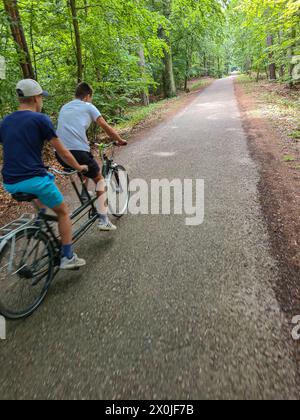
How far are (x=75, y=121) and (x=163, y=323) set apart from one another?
2685 millimetres

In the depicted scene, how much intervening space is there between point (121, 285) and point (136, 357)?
0.95 metres

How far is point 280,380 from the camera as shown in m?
1.99

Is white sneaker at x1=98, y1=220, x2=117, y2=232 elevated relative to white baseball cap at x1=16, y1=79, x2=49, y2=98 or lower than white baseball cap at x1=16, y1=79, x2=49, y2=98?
lower

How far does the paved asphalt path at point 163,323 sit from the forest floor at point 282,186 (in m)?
0.17

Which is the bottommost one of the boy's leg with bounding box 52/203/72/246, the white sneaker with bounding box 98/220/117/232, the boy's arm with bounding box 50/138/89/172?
the white sneaker with bounding box 98/220/117/232

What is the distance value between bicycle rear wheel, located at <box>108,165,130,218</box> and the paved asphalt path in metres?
0.37

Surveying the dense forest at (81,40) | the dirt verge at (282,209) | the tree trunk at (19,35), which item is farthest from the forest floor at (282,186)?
the tree trunk at (19,35)

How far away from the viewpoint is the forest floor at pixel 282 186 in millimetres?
2963

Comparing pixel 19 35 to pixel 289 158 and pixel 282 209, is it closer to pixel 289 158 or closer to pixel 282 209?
pixel 289 158

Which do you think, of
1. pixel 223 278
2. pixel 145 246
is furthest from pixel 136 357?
pixel 145 246

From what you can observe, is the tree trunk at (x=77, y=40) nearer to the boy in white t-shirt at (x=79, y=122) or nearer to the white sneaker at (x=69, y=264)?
the boy in white t-shirt at (x=79, y=122)

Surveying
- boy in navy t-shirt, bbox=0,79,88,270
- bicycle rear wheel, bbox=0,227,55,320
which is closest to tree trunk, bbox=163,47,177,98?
boy in navy t-shirt, bbox=0,79,88,270

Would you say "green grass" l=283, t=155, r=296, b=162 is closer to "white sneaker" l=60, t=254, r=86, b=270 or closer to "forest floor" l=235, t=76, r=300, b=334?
"forest floor" l=235, t=76, r=300, b=334

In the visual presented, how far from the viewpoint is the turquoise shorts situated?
2668mm
